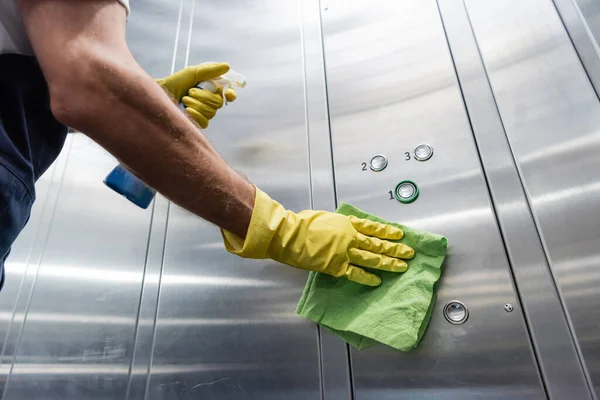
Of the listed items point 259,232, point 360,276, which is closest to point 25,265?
point 259,232

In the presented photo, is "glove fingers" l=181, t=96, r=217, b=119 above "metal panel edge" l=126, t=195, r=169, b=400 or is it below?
above

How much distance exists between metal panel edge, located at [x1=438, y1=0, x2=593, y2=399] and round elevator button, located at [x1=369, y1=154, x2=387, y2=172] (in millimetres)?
205

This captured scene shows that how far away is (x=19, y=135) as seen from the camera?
78 centimetres

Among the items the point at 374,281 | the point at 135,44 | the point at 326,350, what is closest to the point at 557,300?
the point at 374,281

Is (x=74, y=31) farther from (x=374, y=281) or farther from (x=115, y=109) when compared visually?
(x=374, y=281)

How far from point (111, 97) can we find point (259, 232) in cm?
34

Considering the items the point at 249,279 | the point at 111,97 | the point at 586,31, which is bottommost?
the point at 249,279

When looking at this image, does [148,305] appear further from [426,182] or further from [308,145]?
[426,182]

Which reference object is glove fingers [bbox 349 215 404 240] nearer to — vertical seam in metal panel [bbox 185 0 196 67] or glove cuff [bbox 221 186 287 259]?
glove cuff [bbox 221 186 287 259]

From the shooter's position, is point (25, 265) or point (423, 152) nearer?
point (423, 152)

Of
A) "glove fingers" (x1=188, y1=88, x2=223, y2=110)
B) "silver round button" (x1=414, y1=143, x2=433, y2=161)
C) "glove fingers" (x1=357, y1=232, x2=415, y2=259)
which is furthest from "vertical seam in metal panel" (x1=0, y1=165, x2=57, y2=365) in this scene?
"silver round button" (x1=414, y1=143, x2=433, y2=161)

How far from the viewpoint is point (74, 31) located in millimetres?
623

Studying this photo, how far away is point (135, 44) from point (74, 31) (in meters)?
1.03

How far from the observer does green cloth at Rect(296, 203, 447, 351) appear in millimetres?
807
